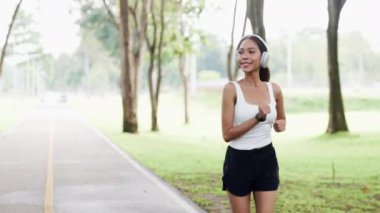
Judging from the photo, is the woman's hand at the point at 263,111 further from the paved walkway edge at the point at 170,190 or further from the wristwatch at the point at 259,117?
the paved walkway edge at the point at 170,190

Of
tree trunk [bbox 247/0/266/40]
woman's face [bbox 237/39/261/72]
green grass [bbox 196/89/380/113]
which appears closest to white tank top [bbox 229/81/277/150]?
woman's face [bbox 237/39/261/72]

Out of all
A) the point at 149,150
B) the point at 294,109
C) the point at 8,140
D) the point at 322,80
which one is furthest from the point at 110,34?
the point at 322,80

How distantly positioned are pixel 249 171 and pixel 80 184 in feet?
25.8

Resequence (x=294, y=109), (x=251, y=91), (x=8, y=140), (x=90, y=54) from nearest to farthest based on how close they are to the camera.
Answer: (x=251, y=91) < (x=8, y=140) < (x=294, y=109) < (x=90, y=54)

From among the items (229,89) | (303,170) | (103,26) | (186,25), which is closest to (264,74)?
(229,89)

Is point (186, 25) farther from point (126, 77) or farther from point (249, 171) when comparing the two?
point (249, 171)

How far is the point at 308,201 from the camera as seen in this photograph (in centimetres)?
950

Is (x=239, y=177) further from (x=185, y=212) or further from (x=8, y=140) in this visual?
(x=8, y=140)

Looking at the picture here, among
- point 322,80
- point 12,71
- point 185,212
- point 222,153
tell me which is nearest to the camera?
point 185,212

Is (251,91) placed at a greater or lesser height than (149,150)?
greater

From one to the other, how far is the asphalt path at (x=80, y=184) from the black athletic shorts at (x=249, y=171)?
182 inches

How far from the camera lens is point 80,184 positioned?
11.6m

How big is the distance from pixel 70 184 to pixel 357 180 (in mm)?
5509

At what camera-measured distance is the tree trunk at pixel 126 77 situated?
27.4 m
